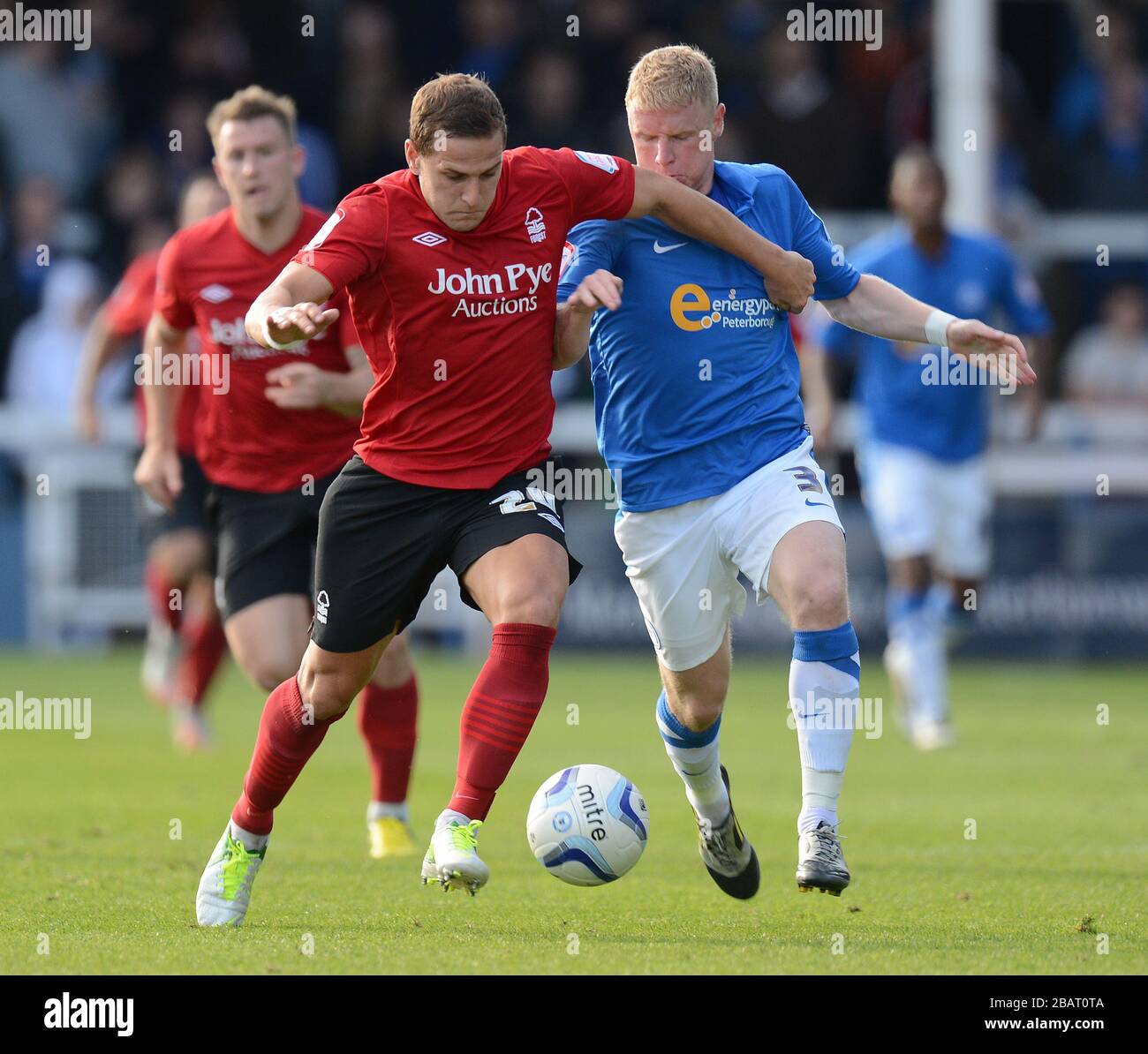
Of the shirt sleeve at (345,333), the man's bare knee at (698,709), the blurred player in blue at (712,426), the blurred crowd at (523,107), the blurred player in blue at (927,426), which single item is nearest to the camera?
the blurred player in blue at (712,426)

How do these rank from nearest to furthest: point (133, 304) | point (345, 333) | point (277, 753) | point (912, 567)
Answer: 1. point (277, 753)
2. point (345, 333)
3. point (133, 304)
4. point (912, 567)

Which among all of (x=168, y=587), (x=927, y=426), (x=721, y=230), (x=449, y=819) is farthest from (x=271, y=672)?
(x=927, y=426)

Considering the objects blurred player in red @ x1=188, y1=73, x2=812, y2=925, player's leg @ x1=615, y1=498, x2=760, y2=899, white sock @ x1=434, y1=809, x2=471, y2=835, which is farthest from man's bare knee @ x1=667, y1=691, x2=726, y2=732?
white sock @ x1=434, y1=809, x2=471, y2=835

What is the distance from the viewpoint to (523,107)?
1689cm

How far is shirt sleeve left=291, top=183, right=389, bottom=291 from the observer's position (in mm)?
5438

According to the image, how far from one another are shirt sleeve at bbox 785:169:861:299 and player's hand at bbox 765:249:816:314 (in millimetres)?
241

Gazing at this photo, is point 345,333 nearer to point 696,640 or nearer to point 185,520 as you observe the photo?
point 696,640

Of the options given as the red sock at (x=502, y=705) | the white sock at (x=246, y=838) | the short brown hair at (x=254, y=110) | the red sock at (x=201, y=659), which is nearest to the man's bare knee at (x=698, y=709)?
the red sock at (x=502, y=705)

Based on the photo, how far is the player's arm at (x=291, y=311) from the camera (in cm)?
507

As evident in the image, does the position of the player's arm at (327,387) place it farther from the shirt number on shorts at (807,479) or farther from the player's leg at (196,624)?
the player's leg at (196,624)

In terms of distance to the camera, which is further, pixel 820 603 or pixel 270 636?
pixel 270 636

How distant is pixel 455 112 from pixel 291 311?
742mm

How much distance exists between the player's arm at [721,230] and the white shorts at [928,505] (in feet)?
17.4

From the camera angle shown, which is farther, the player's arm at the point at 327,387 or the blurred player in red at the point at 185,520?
the blurred player in red at the point at 185,520
